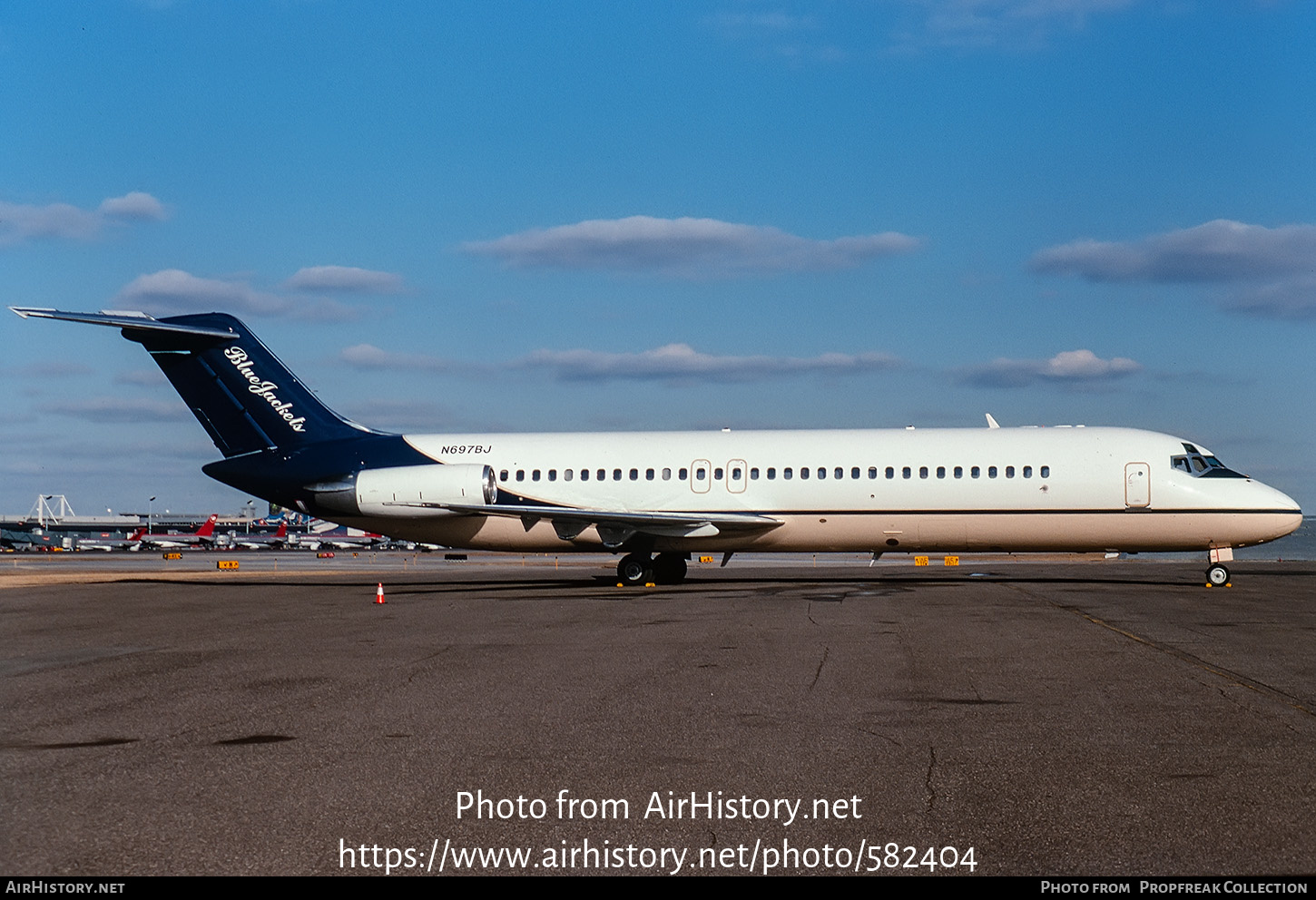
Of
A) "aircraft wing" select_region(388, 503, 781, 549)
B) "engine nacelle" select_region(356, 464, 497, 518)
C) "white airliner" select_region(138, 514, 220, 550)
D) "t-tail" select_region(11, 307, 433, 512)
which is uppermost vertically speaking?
"t-tail" select_region(11, 307, 433, 512)

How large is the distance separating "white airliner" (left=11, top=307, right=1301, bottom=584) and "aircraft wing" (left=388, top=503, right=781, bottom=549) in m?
0.06

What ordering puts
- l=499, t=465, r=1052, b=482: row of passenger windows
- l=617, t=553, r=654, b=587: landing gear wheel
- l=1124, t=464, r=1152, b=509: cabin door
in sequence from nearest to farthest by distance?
l=1124, t=464, r=1152, b=509: cabin door → l=499, t=465, r=1052, b=482: row of passenger windows → l=617, t=553, r=654, b=587: landing gear wheel

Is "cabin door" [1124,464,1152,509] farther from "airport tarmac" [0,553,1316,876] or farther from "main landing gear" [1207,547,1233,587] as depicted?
"airport tarmac" [0,553,1316,876]

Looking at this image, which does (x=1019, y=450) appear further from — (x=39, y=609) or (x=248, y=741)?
(x=248, y=741)

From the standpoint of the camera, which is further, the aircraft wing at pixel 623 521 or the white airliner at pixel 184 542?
the white airliner at pixel 184 542

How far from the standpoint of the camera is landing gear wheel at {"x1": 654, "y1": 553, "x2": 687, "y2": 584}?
33938 mm

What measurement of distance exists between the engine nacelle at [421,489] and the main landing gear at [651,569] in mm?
4102

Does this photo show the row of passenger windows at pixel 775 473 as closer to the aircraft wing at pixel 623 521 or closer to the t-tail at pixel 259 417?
the aircraft wing at pixel 623 521

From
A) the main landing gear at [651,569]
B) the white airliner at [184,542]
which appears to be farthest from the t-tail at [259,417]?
the white airliner at [184,542]

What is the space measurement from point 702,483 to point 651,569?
2.76 meters

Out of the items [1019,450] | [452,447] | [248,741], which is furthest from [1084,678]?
[452,447]

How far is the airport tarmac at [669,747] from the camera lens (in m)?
6.12

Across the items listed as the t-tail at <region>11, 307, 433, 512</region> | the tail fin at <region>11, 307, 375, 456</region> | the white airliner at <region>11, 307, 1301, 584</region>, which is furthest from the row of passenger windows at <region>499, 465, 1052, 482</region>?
the tail fin at <region>11, 307, 375, 456</region>

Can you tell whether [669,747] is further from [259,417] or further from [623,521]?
[259,417]
